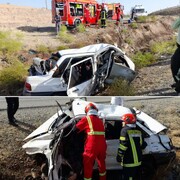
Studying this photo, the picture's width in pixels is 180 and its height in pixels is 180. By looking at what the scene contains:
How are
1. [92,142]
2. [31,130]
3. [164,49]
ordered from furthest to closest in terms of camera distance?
[164,49] → [31,130] → [92,142]

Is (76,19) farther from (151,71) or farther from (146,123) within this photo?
(146,123)

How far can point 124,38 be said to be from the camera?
17562 millimetres

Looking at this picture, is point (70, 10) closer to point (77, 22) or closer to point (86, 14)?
point (77, 22)

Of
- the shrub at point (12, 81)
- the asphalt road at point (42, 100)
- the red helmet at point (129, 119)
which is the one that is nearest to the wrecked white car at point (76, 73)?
the asphalt road at point (42, 100)

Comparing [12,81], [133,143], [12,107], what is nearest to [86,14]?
[12,81]

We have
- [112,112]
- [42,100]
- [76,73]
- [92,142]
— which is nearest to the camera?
[92,142]

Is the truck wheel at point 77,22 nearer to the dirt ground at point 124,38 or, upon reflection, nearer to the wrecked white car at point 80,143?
the dirt ground at point 124,38

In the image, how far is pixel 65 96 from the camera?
241 inches

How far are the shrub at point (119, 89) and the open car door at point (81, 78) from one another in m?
0.62

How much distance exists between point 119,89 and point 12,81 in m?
2.91

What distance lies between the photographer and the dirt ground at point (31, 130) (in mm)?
4965

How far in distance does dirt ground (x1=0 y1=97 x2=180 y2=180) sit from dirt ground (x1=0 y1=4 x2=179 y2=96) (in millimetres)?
493

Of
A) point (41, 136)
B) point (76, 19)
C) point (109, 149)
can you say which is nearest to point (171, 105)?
point (109, 149)

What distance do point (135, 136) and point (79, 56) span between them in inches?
110
